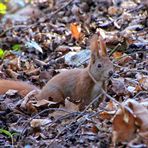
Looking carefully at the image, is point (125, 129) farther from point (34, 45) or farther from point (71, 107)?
point (34, 45)

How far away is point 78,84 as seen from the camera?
5.95m

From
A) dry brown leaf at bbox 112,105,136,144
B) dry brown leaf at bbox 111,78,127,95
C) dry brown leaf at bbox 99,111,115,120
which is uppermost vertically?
dry brown leaf at bbox 112,105,136,144

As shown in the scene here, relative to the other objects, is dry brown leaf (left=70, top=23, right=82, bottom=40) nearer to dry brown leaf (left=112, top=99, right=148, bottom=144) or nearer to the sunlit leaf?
the sunlit leaf

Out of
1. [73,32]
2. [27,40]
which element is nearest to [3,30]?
[27,40]

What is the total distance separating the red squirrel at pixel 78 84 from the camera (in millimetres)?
5723

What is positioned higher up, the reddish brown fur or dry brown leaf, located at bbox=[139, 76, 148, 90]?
dry brown leaf, located at bbox=[139, 76, 148, 90]

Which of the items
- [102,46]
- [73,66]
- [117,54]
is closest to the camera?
[102,46]

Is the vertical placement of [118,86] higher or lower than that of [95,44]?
lower

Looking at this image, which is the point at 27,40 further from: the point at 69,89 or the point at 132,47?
the point at 69,89

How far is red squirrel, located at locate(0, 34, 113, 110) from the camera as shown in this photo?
18.8 feet

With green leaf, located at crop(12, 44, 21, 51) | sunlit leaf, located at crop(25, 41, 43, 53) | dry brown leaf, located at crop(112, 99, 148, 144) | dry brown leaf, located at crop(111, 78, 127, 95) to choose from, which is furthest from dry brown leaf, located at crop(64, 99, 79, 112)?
green leaf, located at crop(12, 44, 21, 51)

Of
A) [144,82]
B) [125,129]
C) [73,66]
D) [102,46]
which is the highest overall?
[102,46]

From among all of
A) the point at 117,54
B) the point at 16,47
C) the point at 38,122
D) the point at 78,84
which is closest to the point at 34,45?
the point at 16,47

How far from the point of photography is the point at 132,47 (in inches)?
270
